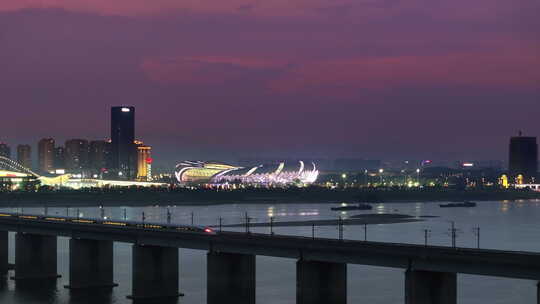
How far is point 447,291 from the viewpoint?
51250mm

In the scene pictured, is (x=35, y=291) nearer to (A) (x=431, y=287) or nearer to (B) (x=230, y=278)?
(B) (x=230, y=278)

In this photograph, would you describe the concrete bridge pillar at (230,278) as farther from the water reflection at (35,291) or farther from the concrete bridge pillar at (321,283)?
the water reflection at (35,291)

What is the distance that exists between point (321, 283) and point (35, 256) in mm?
31109

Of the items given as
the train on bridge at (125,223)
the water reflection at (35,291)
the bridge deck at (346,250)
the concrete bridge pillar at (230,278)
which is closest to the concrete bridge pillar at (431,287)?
the bridge deck at (346,250)

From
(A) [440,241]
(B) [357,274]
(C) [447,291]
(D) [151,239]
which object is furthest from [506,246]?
(C) [447,291]

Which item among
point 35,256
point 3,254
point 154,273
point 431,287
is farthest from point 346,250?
point 3,254

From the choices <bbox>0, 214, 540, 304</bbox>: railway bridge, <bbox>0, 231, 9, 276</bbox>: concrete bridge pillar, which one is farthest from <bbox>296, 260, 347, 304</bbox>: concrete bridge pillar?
<bbox>0, 231, 9, 276</bbox>: concrete bridge pillar

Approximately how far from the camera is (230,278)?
6162 cm

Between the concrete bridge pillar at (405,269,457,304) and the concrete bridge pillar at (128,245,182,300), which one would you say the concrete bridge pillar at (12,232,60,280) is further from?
the concrete bridge pillar at (405,269,457,304)

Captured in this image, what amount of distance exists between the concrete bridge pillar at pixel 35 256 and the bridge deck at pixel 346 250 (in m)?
5.22

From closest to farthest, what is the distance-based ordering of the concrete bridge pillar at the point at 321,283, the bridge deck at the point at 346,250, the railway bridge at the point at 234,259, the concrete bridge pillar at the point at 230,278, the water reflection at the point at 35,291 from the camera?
the bridge deck at the point at 346,250
the railway bridge at the point at 234,259
the concrete bridge pillar at the point at 321,283
the concrete bridge pillar at the point at 230,278
the water reflection at the point at 35,291

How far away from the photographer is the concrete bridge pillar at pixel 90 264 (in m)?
72.3

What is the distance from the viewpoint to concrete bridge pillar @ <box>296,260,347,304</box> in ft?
184

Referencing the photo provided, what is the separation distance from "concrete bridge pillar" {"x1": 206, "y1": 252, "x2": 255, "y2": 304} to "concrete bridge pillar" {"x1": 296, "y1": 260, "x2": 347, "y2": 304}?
446cm
